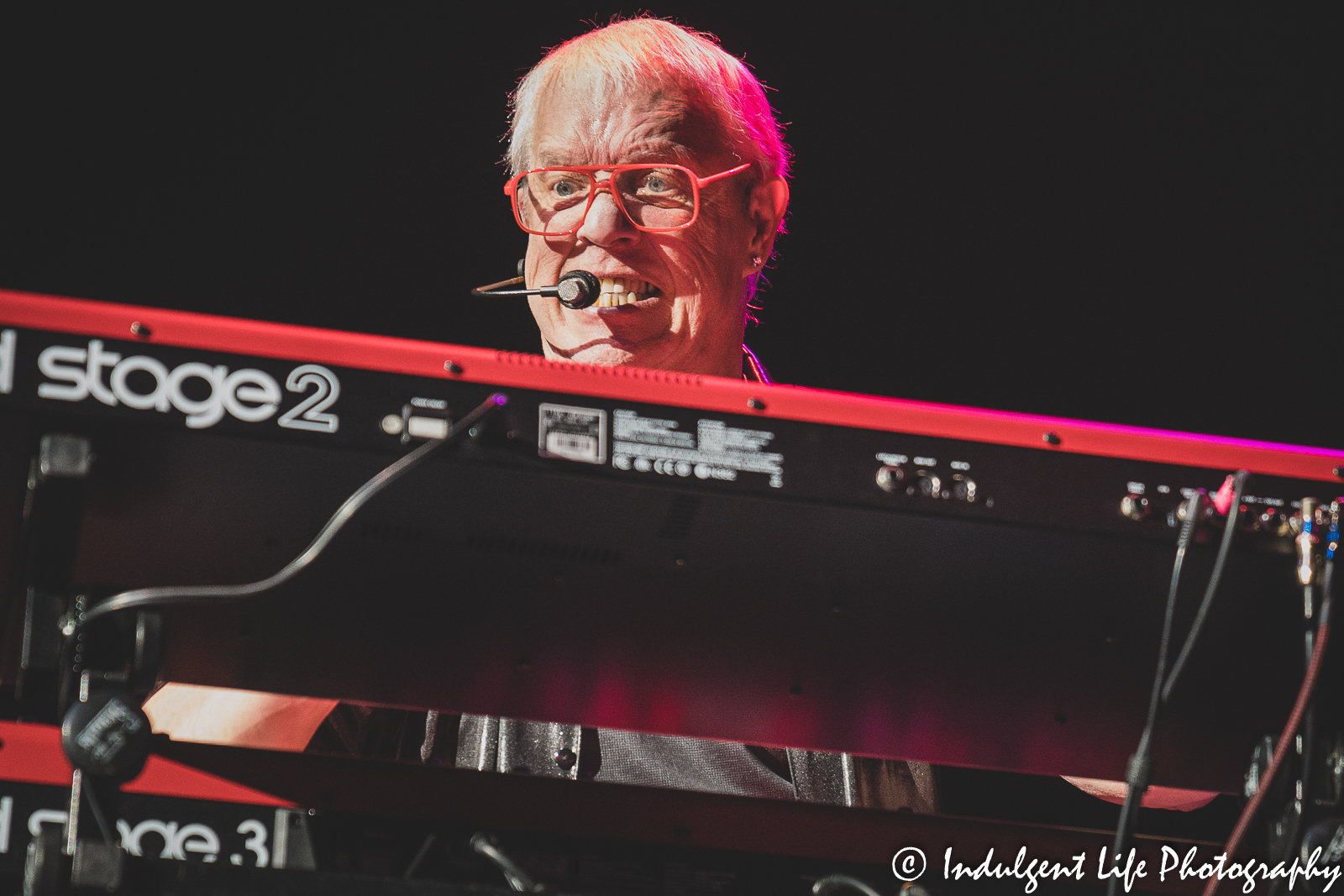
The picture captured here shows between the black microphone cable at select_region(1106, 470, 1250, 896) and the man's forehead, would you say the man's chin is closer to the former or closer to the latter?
the man's forehead

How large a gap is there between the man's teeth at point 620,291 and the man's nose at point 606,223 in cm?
7

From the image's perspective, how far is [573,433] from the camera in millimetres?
770

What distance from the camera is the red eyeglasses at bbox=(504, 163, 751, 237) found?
178cm

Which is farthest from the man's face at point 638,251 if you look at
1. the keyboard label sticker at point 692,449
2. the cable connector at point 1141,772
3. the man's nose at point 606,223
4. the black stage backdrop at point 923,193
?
the cable connector at point 1141,772

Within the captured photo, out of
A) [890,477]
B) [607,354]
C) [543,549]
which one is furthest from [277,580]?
[607,354]

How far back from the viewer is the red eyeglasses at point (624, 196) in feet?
5.84

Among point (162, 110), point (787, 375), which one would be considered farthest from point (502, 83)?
point (787, 375)

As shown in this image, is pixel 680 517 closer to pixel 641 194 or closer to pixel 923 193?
pixel 641 194

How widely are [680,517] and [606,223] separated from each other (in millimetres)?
1062

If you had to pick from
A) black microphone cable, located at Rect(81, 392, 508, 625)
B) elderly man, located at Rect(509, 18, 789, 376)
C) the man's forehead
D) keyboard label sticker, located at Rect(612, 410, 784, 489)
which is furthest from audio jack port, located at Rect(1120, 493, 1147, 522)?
the man's forehead

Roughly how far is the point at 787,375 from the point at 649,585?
185cm

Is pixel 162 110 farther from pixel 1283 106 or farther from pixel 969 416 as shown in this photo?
pixel 1283 106

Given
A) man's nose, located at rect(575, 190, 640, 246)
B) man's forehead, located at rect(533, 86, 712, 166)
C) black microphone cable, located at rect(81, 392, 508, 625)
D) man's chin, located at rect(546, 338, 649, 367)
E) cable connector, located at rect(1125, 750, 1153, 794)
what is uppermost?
man's forehead, located at rect(533, 86, 712, 166)

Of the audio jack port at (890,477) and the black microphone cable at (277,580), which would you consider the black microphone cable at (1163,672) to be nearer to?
the audio jack port at (890,477)
